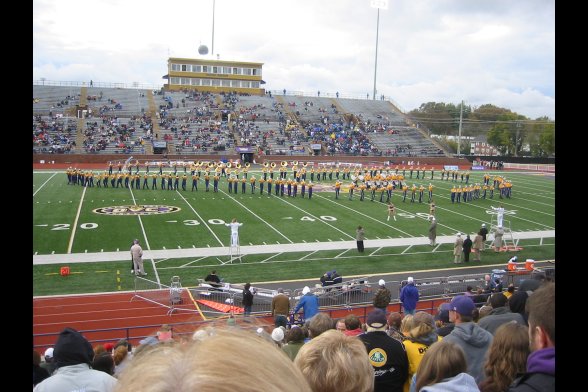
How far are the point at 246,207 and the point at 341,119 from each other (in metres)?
43.0

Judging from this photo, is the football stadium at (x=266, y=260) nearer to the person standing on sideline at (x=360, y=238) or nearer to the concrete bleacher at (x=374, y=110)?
the person standing on sideline at (x=360, y=238)

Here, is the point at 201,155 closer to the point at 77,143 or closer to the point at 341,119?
the point at 77,143

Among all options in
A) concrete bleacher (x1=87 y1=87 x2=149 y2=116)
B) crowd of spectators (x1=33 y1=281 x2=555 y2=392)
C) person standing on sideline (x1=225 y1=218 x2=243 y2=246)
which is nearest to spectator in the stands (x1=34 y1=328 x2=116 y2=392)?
crowd of spectators (x1=33 y1=281 x2=555 y2=392)

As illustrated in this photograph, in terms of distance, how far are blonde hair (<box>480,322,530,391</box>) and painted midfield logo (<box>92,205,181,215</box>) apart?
868 inches

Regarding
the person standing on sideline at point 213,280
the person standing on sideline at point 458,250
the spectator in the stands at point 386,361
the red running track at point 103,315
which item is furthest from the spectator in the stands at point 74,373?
the person standing on sideline at point 458,250

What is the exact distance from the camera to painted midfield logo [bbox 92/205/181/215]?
24.1 metres

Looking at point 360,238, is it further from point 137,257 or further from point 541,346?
point 541,346

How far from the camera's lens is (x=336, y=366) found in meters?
2.40

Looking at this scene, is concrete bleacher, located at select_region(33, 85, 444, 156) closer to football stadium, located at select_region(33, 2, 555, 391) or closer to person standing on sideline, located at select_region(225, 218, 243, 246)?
football stadium, located at select_region(33, 2, 555, 391)

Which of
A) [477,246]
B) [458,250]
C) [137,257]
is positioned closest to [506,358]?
[137,257]

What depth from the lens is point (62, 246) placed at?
18406mm

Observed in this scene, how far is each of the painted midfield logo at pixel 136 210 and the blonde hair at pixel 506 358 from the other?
22048 millimetres

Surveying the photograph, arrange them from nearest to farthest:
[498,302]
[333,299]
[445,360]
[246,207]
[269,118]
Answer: [445,360], [498,302], [333,299], [246,207], [269,118]
